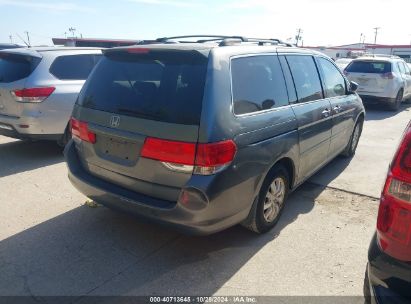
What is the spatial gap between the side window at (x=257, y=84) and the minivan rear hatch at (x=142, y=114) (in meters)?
0.37

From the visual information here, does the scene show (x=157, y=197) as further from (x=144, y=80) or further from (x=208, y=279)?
(x=144, y=80)

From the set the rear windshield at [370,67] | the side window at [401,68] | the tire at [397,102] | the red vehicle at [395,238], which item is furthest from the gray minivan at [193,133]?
the side window at [401,68]

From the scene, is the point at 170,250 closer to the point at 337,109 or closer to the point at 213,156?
the point at 213,156

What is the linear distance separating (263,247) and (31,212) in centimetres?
256

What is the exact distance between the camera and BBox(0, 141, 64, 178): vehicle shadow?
5.45 m

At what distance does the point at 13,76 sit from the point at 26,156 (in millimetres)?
1306

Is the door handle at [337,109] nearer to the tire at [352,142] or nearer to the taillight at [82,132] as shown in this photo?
the tire at [352,142]

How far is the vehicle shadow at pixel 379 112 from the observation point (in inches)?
413

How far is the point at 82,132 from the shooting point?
344cm

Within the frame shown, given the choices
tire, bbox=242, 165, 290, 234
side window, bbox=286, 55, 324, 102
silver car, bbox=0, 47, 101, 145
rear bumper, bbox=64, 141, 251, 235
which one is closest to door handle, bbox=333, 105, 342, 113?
side window, bbox=286, 55, 324, 102

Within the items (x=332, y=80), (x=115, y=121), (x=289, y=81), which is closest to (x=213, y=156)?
(x=115, y=121)

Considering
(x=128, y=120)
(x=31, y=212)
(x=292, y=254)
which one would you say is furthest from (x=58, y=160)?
(x=292, y=254)

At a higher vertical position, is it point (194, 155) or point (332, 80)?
point (332, 80)

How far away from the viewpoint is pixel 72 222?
12.5 feet
